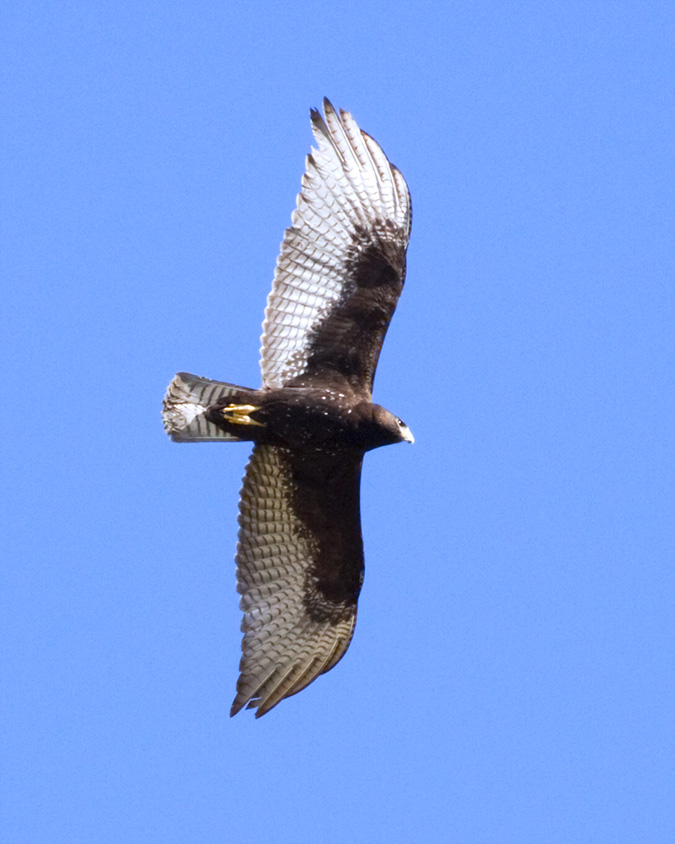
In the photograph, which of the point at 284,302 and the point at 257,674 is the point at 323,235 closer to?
the point at 284,302

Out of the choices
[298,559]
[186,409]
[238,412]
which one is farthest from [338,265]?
[298,559]

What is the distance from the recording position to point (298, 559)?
1554 cm

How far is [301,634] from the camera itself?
1530cm

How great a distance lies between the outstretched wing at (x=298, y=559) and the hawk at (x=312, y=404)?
0.01 meters

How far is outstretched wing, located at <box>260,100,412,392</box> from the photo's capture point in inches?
579

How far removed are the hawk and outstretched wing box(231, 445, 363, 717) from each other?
0.03 feet

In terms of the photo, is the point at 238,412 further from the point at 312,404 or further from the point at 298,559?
the point at 298,559

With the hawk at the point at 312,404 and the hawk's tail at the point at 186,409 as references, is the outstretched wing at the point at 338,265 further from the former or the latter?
the hawk's tail at the point at 186,409

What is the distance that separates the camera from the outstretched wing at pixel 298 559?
15.2 meters

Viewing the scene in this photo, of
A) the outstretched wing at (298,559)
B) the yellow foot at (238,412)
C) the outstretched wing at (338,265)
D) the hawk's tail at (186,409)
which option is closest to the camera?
the outstretched wing at (338,265)

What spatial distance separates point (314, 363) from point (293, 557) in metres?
1.68

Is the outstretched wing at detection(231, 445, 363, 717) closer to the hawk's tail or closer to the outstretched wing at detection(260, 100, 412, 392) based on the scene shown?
the hawk's tail

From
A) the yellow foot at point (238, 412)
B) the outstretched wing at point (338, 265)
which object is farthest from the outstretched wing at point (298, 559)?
the outstretched wing at point (338, 265)

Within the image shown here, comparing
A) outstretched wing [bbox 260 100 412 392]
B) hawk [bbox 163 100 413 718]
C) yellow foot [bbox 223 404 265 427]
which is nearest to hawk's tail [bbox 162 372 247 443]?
hawk [bbox 163 100 413 718]
